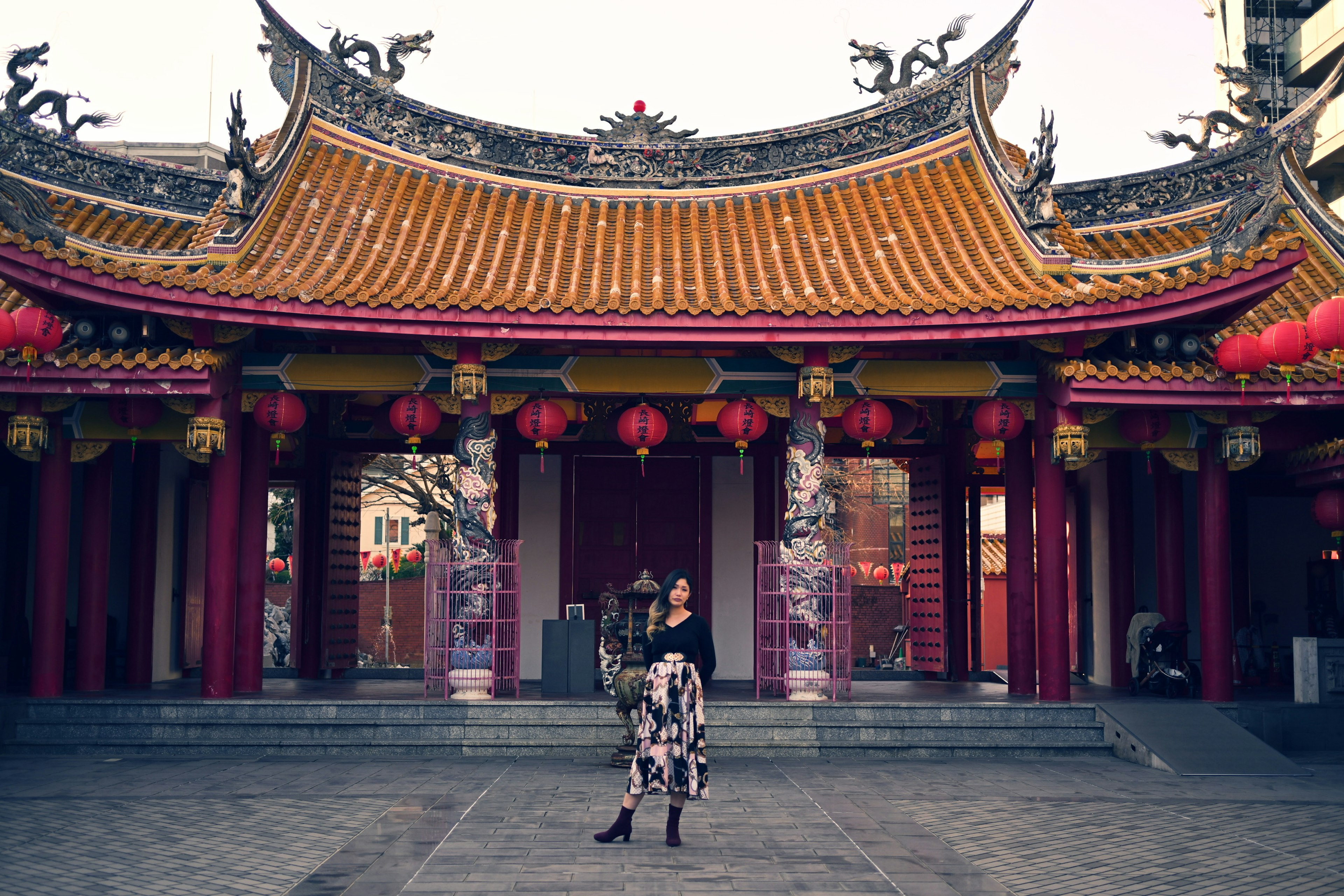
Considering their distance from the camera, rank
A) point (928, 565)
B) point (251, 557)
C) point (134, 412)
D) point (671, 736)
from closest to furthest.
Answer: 1. point (671, 736)
2. point (134, 412)
3. point (251, 557)
4. point (928, 565)

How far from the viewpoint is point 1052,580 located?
11906 mm

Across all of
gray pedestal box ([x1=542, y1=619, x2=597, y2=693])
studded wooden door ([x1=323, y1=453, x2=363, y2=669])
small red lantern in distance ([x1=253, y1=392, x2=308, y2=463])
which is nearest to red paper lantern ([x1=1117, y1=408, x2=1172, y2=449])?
gray pedestal box ([x1=542, y1=619, x2=597, y2=693])

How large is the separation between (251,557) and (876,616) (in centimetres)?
2168

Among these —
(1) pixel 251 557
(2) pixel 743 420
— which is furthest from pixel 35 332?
(2) pixel 743 420

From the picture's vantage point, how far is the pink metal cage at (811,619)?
38.2 feet

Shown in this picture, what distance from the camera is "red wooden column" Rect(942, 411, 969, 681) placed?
15.4m

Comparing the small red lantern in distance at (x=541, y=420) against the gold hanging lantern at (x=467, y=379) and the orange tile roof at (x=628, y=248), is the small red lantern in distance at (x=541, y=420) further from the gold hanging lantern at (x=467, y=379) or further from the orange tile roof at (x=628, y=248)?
the orange tile roof at (x=628, y=248)

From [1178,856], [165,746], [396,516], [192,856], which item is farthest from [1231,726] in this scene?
[396,516]

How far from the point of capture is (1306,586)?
15016 millimetres

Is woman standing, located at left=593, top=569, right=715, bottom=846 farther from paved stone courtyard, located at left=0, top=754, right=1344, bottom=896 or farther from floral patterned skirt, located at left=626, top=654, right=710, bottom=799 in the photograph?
paved stone courtyard, located at left=0, top=754, right=1344, bottom=896

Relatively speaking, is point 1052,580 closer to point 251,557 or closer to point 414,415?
point 414,415

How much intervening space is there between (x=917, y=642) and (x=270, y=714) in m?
8.68

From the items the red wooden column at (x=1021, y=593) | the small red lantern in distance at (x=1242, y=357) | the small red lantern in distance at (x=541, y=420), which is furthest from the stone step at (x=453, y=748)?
the small red lantern in distance at (x=1242, y=357)

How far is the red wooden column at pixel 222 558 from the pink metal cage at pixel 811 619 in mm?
5220
